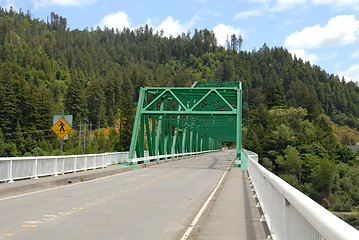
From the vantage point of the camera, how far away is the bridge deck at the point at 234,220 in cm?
754

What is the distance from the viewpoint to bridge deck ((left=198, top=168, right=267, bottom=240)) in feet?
24.8

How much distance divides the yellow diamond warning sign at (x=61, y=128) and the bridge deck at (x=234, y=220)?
9.31 metres

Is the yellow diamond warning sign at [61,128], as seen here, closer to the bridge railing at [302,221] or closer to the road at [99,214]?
the road at [99,214]

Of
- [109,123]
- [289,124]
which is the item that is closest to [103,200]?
[289,124]

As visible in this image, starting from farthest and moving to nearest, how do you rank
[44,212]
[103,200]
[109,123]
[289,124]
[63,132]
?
[109,123], [289,124], [63,132], [103,200], [44,212]

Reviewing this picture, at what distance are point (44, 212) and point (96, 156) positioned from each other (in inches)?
621

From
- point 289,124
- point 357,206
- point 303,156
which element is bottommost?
point 357,206

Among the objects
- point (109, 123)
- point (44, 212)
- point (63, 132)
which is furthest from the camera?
point (109, 123)

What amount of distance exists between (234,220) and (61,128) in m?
12.8

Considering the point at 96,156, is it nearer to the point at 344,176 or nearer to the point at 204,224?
the point at 204,224

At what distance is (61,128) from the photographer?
19.8 metres

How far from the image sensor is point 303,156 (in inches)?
3590

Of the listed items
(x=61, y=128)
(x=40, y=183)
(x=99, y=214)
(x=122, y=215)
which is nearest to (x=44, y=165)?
(x=61, y=128)

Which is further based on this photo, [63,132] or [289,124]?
[289,124]
